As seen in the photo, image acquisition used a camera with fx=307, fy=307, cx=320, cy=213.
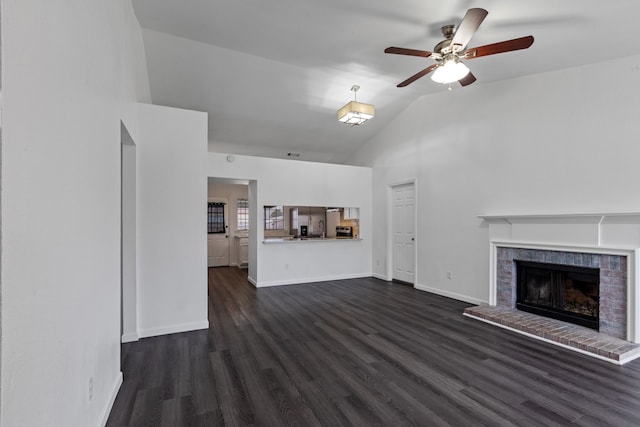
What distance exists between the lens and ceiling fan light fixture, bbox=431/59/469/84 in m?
2.96

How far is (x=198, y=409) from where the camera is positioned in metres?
2.17

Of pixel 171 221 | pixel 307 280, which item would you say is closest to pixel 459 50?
pixel 171 221

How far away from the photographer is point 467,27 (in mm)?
2510

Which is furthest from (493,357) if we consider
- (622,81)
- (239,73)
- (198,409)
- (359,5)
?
(239,73)

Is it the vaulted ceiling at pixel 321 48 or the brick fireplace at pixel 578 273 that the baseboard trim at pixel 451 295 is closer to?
the brick fireplace at pixel 578 273

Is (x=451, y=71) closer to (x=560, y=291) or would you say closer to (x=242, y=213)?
(x=560, y=291)

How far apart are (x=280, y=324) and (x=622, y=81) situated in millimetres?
4797

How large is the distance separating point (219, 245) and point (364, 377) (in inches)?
270

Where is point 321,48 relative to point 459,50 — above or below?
above

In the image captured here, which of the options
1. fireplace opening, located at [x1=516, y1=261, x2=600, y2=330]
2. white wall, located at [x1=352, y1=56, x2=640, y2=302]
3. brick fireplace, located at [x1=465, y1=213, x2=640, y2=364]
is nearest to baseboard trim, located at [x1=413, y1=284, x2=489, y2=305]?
white wall, located at [x1=352, y1=56, x2=640, y2=302]

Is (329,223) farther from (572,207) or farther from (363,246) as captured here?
(572,207)

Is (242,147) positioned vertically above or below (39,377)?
above

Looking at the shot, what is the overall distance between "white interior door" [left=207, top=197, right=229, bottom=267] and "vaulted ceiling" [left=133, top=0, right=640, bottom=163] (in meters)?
2.80

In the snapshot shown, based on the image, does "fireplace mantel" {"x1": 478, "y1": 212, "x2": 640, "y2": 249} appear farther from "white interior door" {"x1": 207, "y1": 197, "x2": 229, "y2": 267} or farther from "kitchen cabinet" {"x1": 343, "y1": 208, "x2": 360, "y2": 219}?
"white interior door" {"x1": 207, "y1": 197, "x2": 229, "y2": 267}
